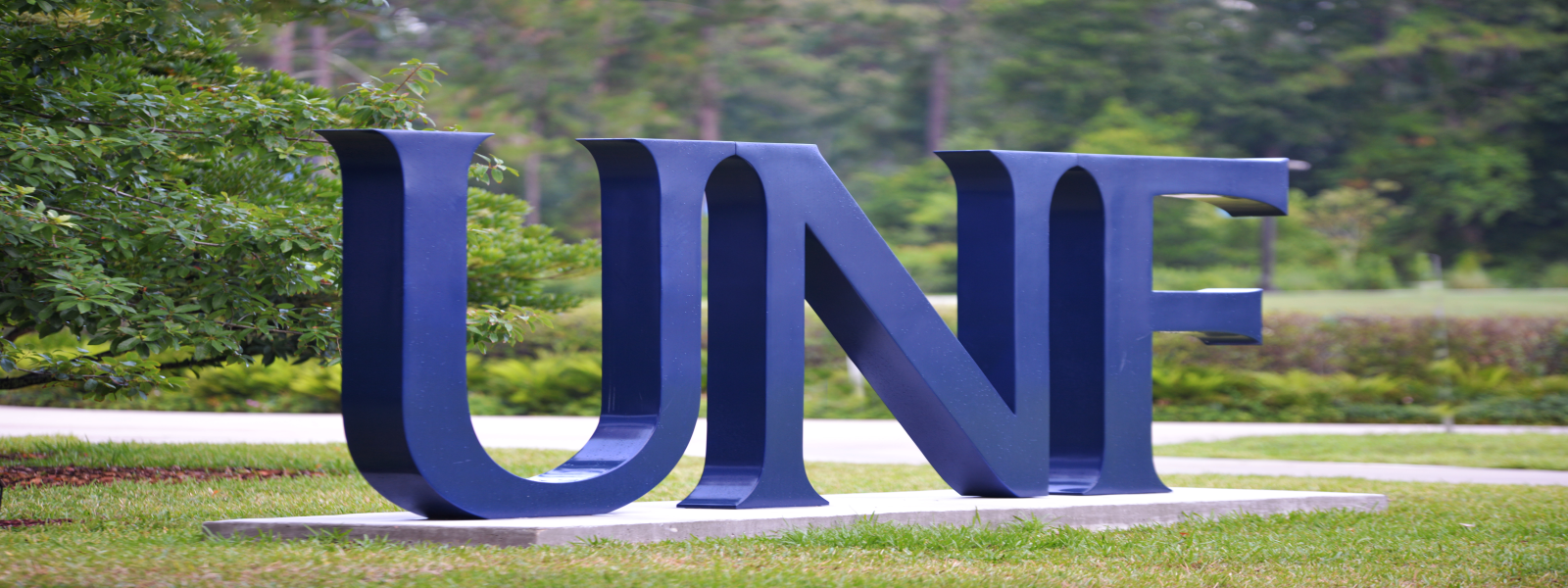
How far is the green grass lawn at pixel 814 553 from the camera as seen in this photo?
5668 mm

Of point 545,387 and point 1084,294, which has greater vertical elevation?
point 1084,294

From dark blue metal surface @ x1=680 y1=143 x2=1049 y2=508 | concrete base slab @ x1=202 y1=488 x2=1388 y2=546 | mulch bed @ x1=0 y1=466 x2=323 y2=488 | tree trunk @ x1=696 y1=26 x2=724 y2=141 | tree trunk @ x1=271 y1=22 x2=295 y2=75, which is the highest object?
tree trunk @ x1=696 y1=26 x2=724 y2=141

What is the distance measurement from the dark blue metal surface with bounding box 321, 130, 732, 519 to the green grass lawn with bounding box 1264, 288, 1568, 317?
15069mm

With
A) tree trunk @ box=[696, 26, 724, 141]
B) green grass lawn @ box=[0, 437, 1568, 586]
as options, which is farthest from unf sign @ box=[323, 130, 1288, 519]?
tree trunk @ box=[696, 26, 724, 141]

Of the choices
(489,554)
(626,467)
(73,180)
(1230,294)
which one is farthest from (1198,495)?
(73,180)

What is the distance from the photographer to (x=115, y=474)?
34.3 feet

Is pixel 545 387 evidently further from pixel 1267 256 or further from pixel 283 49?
pixel 1267 256

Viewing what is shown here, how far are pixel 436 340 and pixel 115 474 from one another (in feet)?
17.5

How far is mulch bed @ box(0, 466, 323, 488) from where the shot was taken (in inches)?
388

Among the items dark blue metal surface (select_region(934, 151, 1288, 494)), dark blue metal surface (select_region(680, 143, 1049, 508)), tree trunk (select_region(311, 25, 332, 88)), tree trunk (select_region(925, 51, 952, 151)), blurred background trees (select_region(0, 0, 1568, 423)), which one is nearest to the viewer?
dark blue metal surface (select_region(680, 143, 1049, 508))

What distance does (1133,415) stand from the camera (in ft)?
29.2

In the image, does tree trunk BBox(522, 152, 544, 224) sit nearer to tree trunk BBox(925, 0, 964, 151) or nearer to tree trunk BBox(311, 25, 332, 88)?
tree trunk BBox(311, 25, 332, 88)

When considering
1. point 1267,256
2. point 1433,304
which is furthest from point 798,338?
point 1267,256

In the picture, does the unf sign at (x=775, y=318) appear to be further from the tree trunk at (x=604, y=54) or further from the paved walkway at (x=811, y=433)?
the tree trunk at (x=604, y=54)
